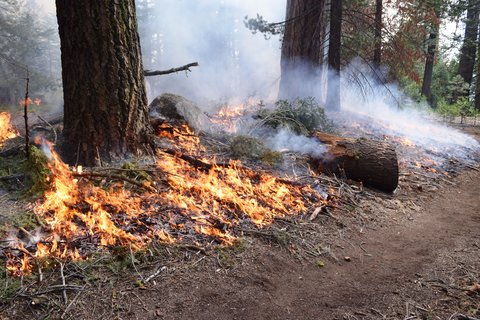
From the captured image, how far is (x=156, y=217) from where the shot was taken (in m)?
3.90

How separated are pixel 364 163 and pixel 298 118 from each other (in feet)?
8.32

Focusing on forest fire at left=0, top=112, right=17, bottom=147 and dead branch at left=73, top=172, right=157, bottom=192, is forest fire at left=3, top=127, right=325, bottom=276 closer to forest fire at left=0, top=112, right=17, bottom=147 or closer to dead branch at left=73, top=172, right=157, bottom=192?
dead branch at left=73, top=172, right=157, bottom=192

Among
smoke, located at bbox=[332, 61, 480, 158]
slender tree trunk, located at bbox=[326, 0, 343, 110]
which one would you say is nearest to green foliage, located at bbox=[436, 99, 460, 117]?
smoke, located at bbox=[332, 61, 480, 158]

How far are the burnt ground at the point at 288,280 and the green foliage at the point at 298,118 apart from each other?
3.46 meters

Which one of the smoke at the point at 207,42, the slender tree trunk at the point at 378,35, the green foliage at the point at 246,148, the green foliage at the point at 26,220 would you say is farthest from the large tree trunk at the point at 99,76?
the smoke at the point at 207,42

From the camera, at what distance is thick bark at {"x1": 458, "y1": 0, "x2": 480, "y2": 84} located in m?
18.7

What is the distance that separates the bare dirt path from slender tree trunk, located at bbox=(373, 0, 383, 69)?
8.63m

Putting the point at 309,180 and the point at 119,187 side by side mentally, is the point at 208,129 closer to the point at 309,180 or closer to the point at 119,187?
the point at 309,180

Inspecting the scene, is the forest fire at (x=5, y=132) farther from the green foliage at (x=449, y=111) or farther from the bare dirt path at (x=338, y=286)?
the green foliage at (x=449, y=111)

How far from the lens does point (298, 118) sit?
817 centimetres

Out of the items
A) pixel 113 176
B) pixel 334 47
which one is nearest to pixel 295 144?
pixel 113 176

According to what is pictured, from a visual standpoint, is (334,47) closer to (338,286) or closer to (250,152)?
(250,152)

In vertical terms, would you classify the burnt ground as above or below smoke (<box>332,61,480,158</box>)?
below

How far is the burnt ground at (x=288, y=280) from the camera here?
282 cm
